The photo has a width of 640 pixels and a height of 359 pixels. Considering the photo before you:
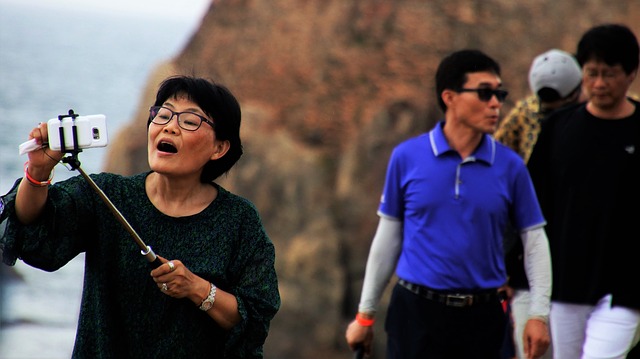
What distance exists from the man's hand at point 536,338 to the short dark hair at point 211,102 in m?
1.91

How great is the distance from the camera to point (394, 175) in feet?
16.9

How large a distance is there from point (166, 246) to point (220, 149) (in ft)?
1.34

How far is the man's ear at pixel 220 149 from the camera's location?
12.2 ft

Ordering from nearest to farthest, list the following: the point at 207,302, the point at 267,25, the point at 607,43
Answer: the point at 207,302
the point at 607,43
the point at 267,25

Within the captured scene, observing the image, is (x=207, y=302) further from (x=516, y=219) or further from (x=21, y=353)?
(x=21, y=353)

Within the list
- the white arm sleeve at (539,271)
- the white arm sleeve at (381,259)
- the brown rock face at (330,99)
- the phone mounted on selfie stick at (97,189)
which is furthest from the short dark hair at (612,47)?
the brown rock face at (330,99)

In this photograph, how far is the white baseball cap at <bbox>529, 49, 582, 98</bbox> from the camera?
242 inches

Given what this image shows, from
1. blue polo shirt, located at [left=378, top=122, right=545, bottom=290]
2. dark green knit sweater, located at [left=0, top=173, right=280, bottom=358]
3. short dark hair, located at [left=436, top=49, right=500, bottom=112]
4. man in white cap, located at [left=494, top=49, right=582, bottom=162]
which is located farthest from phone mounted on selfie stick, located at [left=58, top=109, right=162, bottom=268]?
man in white cap, located at [left=494, top=49, right=582, bottom=162]

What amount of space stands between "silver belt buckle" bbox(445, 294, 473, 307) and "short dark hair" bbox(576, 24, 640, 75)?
1367mm

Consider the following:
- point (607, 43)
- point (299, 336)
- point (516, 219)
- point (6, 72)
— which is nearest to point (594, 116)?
point (607, 43)

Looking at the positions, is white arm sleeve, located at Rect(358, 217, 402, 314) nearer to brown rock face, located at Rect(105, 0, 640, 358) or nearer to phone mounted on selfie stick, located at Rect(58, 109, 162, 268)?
phone mounted on selfie stick, located at Rect(58, 109, 162, 268)

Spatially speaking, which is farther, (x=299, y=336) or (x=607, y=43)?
(x=299, y=336)

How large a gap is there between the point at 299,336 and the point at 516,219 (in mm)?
5320

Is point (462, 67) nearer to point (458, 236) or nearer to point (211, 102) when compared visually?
point (458, 236)
